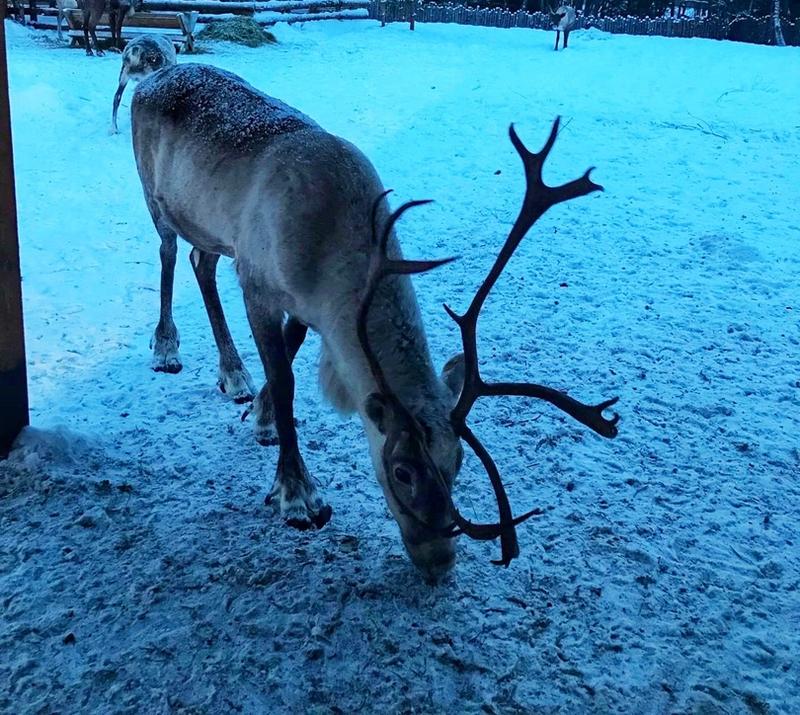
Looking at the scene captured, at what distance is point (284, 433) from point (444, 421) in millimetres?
1077

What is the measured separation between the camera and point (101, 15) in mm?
13812

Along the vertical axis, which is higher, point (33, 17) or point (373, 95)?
point (33, 17)

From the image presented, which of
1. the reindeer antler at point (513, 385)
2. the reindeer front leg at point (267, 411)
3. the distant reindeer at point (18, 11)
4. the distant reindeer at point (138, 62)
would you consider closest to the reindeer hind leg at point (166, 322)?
the reindeer front leg at point (267, 411)

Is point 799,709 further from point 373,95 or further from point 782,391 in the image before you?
point 373,95

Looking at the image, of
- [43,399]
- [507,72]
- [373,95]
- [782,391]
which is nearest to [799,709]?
[782,391]

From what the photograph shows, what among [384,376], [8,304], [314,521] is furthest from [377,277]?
[8,304]

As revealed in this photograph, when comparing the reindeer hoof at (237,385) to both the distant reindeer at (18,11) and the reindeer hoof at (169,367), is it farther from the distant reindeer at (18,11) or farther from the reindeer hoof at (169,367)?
the distant reindeer at (18,11)

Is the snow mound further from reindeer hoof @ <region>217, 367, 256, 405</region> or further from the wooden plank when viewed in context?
the wooden plank

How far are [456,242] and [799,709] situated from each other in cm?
483

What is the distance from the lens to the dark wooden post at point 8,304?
313cm

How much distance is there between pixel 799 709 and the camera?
2.47 m

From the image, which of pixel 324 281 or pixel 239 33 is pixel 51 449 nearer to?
pixel 324 281

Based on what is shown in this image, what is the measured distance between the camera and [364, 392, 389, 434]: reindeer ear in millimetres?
2492

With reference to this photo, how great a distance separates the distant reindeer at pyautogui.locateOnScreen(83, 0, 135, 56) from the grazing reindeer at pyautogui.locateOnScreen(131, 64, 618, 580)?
10.6m
